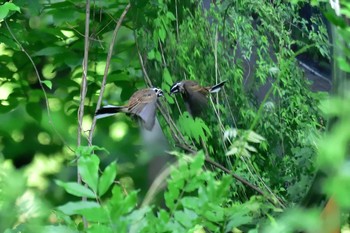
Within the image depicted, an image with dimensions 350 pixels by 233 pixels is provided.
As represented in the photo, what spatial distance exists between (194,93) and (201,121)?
12 cm

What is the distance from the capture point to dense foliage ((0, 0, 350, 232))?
176 cm

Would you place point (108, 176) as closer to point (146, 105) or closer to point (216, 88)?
point (216, 88)

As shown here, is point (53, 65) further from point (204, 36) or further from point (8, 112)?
point (204, 36)

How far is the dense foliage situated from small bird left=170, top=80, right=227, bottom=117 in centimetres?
3

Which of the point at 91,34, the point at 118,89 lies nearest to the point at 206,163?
the point at 91,34

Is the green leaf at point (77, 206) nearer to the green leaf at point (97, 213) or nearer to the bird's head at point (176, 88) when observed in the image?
the green leaf at point (97, 213)

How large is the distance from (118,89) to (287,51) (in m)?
2.09

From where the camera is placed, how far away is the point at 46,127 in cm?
430

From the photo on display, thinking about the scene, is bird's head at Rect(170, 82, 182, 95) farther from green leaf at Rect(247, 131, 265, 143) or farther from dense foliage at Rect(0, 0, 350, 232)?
green leaf at Rect(247, 131, 265, 143)

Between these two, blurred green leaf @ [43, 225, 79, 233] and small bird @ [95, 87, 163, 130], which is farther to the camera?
small bird @ [95, 87, 163, 130]

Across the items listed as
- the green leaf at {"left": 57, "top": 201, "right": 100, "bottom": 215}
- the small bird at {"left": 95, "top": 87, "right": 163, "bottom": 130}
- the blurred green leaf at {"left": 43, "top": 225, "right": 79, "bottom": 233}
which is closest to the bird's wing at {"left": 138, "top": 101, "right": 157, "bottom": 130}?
the small bird at {"left": 95, "top": 87, "right": 163, "bottom": 130}

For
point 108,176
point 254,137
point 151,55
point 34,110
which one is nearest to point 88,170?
point 108,176

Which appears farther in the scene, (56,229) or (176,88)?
(176,88)

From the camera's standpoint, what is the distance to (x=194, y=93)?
2.59 meters
